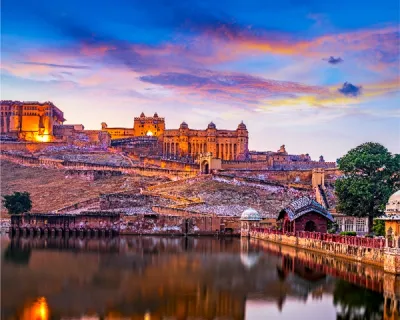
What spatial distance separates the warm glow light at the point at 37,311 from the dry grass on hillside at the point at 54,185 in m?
37.0

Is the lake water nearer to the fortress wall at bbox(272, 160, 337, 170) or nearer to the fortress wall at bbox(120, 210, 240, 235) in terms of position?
the fortress wall at bbox(120, 210, 240, 235)

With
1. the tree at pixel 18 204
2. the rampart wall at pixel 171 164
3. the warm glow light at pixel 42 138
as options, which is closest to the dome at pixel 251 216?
the tree at pixel 18 204

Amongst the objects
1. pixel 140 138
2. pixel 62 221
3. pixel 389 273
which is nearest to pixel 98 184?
pixel 62 221

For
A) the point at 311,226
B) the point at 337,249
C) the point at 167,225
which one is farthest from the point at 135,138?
the point at 337,249

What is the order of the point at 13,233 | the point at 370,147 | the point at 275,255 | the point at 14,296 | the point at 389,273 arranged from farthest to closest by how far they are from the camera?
the point at 13,233 < the point at 370,147 < the point at 275,255 < the point at 389,273 < the point at 14,296

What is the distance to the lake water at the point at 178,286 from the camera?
16.6m

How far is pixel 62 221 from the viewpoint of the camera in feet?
152

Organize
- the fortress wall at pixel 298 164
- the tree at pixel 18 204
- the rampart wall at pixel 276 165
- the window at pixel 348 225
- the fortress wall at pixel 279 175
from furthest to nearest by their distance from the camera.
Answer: the fortress wall at pixel 298 164
the rampart wall at pixel 276 165
the fortress wall at pixel 279 175
the tree at pixel 18 204
the window at pixel 348 225

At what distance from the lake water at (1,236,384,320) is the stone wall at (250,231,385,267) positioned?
77 cm

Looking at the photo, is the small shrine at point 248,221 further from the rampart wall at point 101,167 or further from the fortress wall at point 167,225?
the rampart wall at point 101,167

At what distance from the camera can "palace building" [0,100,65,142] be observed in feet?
303

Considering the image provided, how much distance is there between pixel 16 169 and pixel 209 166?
21.0 m

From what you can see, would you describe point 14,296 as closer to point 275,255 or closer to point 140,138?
point 275,255

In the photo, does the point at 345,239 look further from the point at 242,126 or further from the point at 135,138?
the point at 135,138
